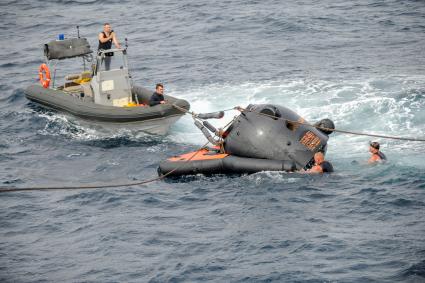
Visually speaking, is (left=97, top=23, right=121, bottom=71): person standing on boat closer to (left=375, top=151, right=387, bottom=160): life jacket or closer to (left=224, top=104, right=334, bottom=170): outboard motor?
(left=224, top=104, right=334, bottom=170): outboard motor

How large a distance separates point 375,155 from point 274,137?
2119 mm

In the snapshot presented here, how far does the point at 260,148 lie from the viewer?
1505 cm

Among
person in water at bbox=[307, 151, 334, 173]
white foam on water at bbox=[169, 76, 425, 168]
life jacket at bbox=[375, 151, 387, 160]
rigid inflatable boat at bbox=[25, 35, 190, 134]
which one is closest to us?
person in water at bbox=[307, 151, 334, 173]

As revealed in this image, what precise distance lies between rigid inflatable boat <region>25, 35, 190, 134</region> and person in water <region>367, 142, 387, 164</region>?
17.2 ft

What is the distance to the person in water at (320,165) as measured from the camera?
575 inches

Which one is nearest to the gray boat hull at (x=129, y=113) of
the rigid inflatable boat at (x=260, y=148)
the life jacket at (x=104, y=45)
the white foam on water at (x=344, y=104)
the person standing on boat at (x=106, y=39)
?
the white foam on water at (x=344, y=104)

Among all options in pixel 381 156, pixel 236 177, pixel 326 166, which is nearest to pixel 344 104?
pixel 381 156

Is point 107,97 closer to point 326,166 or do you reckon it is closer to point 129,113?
point 129,113

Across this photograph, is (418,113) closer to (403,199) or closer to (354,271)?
(403,199)

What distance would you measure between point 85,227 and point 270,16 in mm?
18770

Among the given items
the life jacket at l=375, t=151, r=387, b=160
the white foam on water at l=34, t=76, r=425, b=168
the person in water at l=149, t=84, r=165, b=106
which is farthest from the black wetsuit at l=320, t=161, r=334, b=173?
the person in water at l=149, t=84, r=165, b=106

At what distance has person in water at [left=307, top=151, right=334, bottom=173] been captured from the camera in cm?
1462

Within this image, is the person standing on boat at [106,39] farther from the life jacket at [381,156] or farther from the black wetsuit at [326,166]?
the life jacket at [381,156]

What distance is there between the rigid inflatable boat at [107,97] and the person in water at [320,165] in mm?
4649
